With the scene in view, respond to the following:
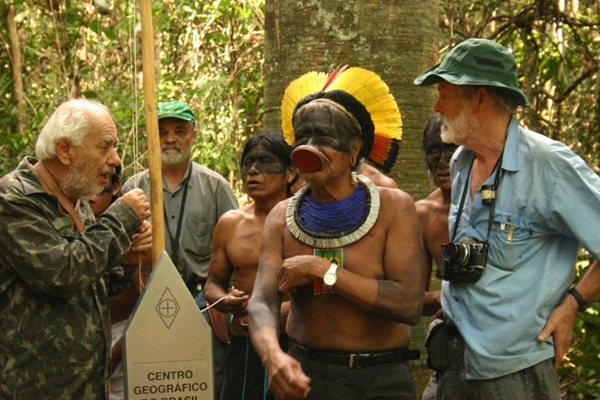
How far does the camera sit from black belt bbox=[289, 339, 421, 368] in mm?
3686

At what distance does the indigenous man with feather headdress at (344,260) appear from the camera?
12.0ft

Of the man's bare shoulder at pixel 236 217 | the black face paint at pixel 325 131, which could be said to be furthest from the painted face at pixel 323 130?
the man's bare shoulder at pixel 236 217

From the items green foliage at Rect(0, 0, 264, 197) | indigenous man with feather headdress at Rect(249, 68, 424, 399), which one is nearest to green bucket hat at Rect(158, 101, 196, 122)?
indigenous man with feather headdress at Rect(249, 68, 424, 399)

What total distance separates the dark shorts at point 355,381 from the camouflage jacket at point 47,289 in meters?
0.93

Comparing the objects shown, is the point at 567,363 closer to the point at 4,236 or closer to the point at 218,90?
the point at 218,90

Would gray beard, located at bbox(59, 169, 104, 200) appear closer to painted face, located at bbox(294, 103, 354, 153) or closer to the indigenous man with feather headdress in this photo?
the indigenous man with feather headdress

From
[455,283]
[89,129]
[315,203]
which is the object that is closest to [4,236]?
[89,129]

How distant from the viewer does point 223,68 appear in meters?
9.80

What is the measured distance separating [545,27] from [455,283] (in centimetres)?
479

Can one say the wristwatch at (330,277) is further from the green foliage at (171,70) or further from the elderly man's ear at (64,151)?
the green foliage at (171,70)

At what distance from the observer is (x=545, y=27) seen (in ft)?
26.1

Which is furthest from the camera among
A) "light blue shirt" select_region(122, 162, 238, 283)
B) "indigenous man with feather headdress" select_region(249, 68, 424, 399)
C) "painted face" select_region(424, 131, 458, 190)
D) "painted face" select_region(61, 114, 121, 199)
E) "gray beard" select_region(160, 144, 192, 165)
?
"gray beard" select_region(160, 144, 192, 165)

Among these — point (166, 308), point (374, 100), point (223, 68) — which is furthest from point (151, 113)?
point (223, 68)

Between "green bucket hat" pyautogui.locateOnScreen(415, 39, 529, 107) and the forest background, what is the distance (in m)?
3.90
